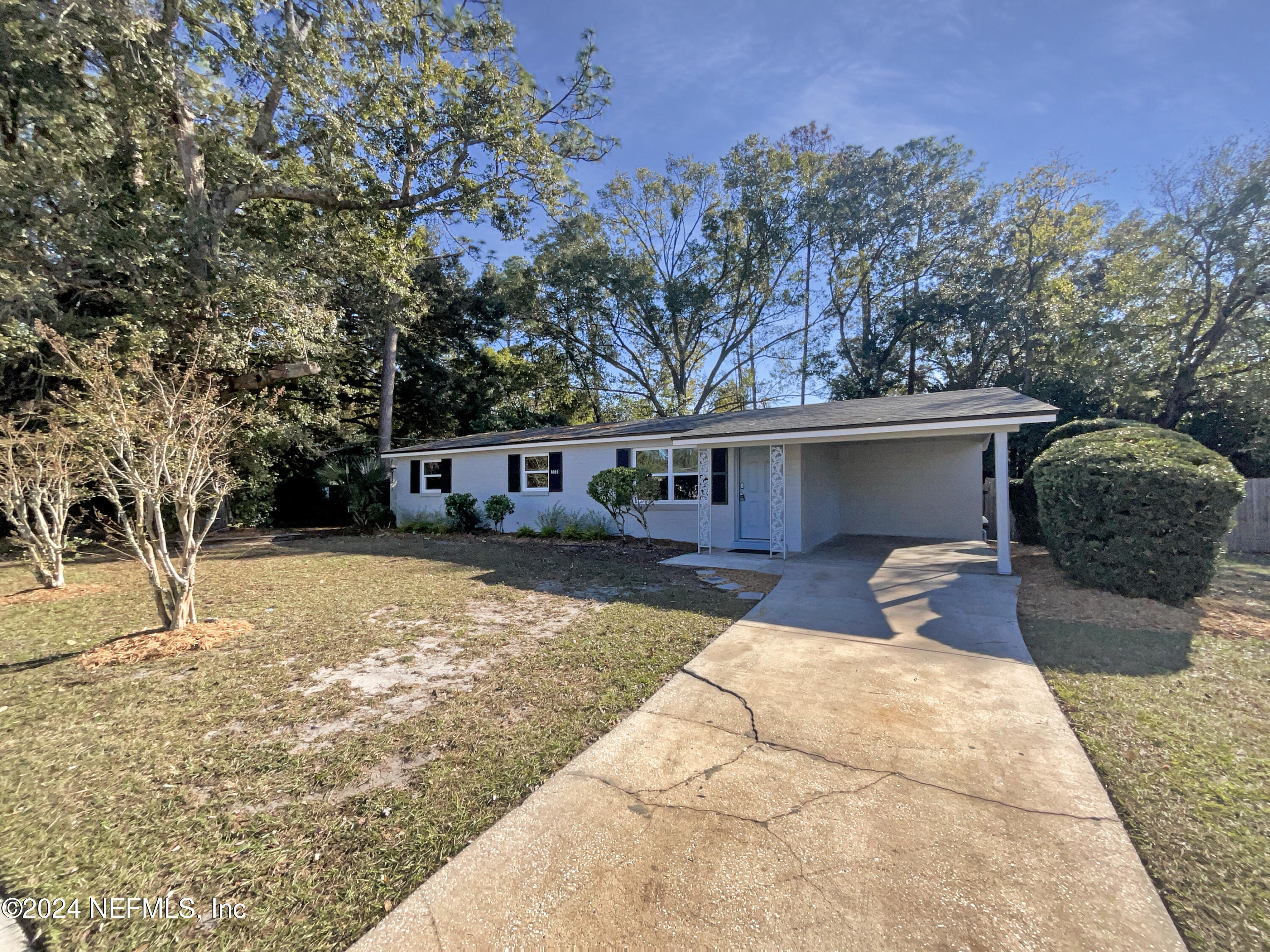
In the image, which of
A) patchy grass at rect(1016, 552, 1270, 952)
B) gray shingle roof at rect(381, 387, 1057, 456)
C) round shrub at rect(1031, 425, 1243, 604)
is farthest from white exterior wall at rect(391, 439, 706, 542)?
patchy grass at rect(1016, 552, 1270, 952)

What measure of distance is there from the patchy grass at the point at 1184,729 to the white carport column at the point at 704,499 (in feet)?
17.2

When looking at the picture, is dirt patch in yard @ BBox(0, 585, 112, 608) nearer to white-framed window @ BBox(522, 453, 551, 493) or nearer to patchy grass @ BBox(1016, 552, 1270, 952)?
white-framed window @ BBox(522, 453, 551, 493)

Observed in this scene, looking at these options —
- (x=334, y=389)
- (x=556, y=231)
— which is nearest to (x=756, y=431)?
(x=334, y=389)

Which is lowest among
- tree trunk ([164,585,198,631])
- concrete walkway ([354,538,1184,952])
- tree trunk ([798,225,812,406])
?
concrete walkway ([354,538,1184,952])

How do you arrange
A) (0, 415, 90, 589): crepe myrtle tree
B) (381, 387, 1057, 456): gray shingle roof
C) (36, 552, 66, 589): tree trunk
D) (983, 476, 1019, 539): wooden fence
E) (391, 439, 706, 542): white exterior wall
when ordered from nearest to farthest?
(0, 415, 90, 589): crepe myrtle tree
(36, 552, 66, 589): tree trunk
(381, 387, 1057, 456): gray shingle roof
(391, 439, 706, 542): white exterior wall
(983, 476, 1019, 539): wooden fence

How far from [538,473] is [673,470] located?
409 cm

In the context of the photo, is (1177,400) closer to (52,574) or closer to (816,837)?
(816,837)

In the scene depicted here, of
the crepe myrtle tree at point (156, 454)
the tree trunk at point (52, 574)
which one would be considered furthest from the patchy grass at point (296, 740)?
the tree trunk at point (52, 574)

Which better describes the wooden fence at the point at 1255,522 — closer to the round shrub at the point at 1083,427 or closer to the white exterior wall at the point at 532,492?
the round shrub at the point at 1083,427

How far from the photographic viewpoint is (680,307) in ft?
74.2

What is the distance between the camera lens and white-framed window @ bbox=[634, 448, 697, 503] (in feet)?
36.3

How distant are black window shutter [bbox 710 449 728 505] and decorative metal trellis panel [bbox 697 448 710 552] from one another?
275 millimetres

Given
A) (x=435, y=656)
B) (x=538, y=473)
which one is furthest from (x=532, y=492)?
(x=435, y=656)

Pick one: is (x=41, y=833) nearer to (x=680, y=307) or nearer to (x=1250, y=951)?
(x=1250, y=951)
